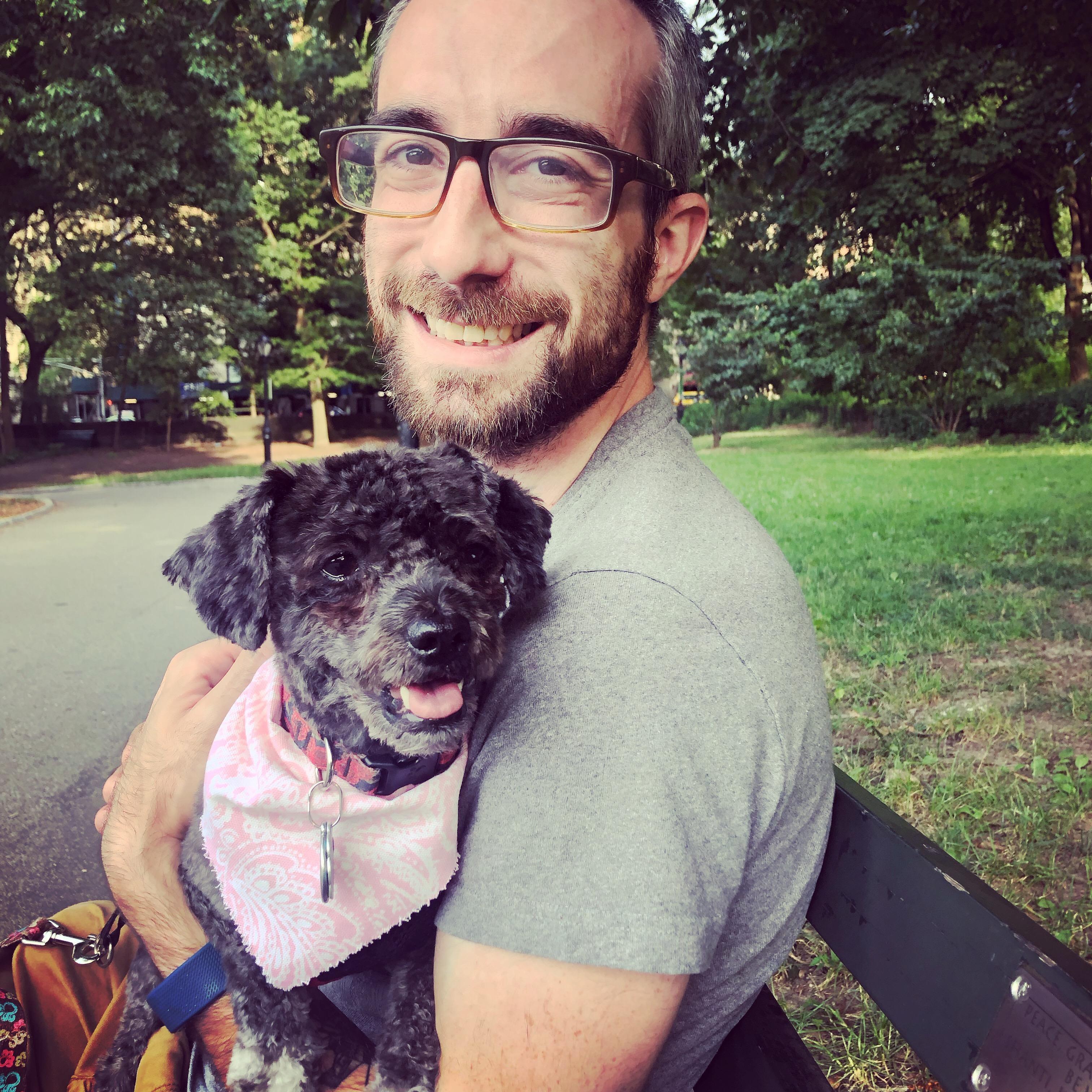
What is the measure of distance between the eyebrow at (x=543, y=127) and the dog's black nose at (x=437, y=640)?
963 millimetres

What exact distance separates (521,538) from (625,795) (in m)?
0.70

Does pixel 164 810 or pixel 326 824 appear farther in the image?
pixel 164 810

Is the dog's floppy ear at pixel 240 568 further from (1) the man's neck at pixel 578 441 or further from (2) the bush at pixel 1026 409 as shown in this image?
(2) the bush at pixel 1026 409

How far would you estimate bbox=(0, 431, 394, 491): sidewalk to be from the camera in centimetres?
1961

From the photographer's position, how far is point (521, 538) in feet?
5.57

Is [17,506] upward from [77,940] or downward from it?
downward

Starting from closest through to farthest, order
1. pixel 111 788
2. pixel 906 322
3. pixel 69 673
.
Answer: pixel 111 788 < pixel 69 673 < pixel 906 322

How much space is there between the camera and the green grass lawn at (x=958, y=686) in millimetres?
2871

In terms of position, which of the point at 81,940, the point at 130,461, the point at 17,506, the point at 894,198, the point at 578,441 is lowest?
the point at 130,461

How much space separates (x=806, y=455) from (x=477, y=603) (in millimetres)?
17903

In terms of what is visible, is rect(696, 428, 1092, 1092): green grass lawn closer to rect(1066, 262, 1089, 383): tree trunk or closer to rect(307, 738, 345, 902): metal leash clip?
rect(307, 738, 345, 902): metal leash clip

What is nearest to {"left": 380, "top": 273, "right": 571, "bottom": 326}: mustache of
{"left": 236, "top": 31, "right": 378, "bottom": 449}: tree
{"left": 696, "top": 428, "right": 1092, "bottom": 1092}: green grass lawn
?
{"left": 696, "top": 428, "right": 1092, "bottom": 1092}: green grass lawn

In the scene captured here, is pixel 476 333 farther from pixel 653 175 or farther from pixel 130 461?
pixel 130 461

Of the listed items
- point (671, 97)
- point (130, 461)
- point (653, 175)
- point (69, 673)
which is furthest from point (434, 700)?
point (130, 461)
